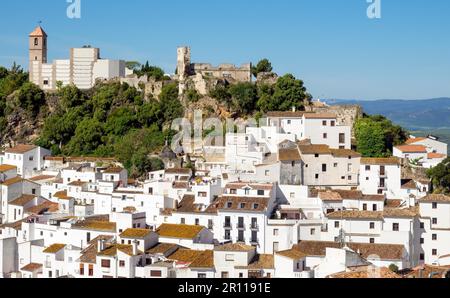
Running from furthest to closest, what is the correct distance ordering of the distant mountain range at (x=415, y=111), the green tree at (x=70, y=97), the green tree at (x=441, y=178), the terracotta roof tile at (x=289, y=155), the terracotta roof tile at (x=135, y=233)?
1. the distant mountain range at (x=415, y=111)
2. the green tree at (x=70, y=97)
3. the green tree at (x=441, y=178)
4. the terracotta roof tile at (x=289, y=155)
5. the terracotta roof tile at (x=135, y=233)

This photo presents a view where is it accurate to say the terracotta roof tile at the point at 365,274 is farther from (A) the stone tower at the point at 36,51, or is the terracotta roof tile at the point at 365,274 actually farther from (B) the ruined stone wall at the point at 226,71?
(A) the stone tower at the point at 36,51

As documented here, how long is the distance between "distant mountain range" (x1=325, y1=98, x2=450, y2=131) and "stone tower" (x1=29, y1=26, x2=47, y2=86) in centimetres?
2824

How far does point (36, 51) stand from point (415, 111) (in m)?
58.6

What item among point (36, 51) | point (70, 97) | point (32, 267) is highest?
point (36, 51)

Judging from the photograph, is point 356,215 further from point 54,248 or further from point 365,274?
point 54,248

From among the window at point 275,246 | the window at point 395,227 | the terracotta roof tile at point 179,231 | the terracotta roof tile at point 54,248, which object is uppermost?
the window at point 395,227

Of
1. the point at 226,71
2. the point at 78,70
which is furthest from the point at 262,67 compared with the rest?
the point at 78,70

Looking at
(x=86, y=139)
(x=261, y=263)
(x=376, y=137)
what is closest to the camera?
(x=261, y=263)

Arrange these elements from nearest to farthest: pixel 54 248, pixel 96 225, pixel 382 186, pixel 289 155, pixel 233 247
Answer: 1. pixel 233 247
2. pixel 54 248
3. pixel 96 225
4. pixel 382 186
5. pixel 289 155

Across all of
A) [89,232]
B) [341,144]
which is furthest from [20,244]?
[341,144]

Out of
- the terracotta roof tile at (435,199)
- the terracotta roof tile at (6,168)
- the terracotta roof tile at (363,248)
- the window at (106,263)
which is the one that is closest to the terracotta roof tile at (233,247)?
the terracotta roof tile at (363,248)

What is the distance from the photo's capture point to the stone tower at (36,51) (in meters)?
41.8

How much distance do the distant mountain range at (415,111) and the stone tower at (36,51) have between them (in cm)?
2824

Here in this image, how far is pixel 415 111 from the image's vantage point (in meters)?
89.5
